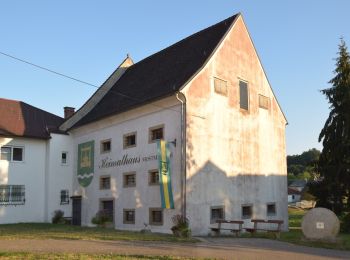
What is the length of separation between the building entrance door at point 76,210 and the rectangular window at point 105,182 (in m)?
2.87

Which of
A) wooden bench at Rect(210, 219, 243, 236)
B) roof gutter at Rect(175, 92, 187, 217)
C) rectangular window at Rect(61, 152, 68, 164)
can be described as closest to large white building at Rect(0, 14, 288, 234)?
roof gutter at Rect(175, 92, 187, 217)

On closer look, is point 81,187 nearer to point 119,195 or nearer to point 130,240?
point 119,195

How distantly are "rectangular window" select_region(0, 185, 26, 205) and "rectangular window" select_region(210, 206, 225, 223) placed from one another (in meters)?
14.4

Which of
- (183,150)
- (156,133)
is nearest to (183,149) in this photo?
(183,150)

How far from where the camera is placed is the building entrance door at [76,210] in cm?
3133

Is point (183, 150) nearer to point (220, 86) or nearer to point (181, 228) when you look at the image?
point (181, 228)

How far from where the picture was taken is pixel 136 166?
87.2 ft

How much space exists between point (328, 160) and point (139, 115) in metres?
14.3

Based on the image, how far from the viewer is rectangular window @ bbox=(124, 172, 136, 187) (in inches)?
1053

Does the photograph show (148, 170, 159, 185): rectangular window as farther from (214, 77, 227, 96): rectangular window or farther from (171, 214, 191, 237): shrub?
(214, 77, 227, 96): rectangular window

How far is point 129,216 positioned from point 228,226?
5947mm

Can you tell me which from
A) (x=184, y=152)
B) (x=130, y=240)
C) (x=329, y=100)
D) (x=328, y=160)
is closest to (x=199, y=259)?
(x=130, y=240)

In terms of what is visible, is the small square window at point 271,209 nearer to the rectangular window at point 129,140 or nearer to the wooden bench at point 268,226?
the wooden bench at point 268,226

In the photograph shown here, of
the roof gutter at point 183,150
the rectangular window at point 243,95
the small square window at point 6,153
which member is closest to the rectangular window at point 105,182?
the small square window at point 6,153
